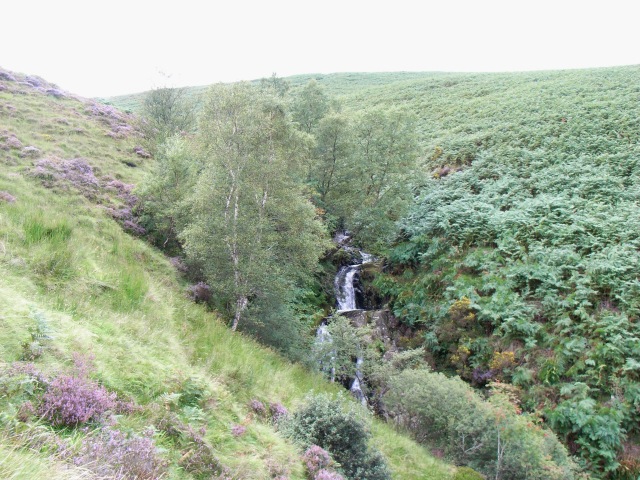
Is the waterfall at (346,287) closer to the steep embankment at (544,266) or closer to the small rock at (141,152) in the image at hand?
the steep embankment at (544,266)

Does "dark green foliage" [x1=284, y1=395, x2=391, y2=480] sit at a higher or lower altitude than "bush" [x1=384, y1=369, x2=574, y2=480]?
higher

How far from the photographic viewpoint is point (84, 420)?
11.8 feet

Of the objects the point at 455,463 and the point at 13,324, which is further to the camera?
the point at 455,463

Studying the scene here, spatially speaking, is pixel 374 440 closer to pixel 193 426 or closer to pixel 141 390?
pixel 193 426

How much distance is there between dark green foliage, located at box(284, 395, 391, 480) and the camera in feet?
21.2

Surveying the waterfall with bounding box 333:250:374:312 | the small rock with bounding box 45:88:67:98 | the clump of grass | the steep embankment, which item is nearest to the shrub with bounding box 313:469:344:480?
the clump of grass

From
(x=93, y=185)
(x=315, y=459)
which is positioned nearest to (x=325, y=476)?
(x=315, y=459)

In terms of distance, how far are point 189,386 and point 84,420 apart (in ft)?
6.21

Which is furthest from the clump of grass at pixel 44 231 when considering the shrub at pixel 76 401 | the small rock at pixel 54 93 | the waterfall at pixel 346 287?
the small rock at pixel 54 93

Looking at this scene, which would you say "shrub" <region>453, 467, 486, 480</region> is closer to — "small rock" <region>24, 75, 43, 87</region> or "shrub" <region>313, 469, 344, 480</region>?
"shrub" <region>313, 469, 344, 480</region>

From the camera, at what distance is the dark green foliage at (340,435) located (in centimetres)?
646

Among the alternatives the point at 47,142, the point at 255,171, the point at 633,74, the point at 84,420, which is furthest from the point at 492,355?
the point at 633,74

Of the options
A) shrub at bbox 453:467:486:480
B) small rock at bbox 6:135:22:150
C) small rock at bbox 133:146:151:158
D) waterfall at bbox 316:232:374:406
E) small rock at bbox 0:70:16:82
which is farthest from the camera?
small rock at bbox 0:70:16:82

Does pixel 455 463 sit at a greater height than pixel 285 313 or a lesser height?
lesser
